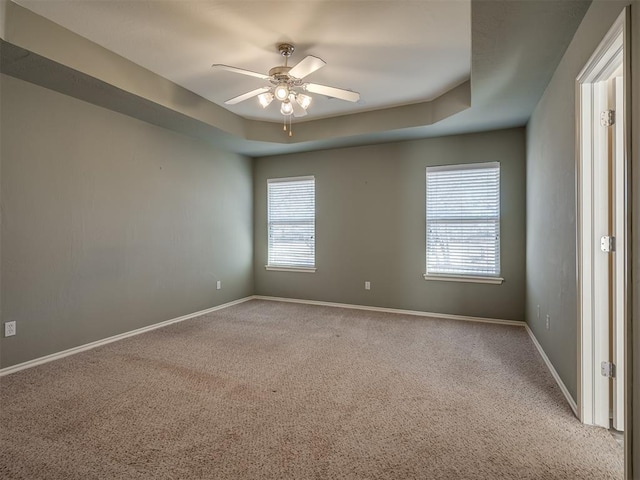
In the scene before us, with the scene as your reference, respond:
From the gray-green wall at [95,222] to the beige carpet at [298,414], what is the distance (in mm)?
497

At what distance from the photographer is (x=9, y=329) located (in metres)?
2.85

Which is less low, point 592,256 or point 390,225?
point 390,225

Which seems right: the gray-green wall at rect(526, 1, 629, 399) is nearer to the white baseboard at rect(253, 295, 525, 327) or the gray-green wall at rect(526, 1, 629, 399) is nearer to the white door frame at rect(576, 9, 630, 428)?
the white door frame at rect(576, 9, 630, 428)

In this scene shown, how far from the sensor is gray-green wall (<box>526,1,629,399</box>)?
80.5 inches

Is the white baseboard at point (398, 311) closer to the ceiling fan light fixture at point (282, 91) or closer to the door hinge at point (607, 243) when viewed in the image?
the door hinge at point (607, 243)

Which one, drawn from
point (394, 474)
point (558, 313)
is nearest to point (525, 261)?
point (558, 313)

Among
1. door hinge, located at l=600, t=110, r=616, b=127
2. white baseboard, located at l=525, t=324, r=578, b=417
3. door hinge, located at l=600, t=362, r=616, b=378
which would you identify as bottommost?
white baseboard, located at l=525, t=324, r=578, b=417

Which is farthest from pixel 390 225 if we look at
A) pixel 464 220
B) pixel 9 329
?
pixel 9 329

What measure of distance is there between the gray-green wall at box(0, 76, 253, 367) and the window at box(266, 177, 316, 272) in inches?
38.5

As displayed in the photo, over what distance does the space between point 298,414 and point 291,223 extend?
3819mm

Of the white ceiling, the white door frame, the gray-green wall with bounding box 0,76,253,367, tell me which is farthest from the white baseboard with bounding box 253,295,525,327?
the white ceiling

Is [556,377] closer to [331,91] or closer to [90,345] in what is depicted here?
[331,91]

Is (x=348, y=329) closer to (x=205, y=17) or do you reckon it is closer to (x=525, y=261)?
(x=525, y=261)

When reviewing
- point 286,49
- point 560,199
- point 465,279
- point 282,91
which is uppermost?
point 286,49
